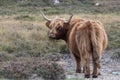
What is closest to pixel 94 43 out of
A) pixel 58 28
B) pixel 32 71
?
pixel 32 71

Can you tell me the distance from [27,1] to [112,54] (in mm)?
30324

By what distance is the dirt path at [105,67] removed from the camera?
46.1 feet

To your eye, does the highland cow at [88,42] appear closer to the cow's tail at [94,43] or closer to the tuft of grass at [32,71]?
the cow's tail at [94,43]

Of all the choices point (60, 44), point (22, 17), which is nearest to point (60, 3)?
point (22, 17)

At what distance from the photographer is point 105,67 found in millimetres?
17078

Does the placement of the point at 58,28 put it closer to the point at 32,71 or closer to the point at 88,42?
the point at 88,42

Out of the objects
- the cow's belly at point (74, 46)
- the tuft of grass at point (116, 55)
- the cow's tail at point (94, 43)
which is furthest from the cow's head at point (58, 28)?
the tuft of grass at point (116, 55)

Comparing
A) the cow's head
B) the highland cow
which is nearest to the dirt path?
the highland cow

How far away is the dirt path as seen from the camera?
14062 millimetres

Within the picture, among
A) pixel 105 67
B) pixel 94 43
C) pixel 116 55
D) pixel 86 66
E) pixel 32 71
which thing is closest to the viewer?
pixel 32 71

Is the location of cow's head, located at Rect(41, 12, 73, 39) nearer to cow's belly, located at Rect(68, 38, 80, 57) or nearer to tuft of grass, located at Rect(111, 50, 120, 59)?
cow's belly, located at Rect(68, 38, 80, 57)

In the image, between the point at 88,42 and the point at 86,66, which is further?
the point at 86,66

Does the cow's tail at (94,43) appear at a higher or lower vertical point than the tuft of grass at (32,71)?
higher

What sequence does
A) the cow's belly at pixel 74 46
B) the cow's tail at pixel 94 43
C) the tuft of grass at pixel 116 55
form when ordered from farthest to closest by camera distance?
the tuft of grass at pixel 116 55 → the cow's belly at pixel 74 46 → the cow's tail at pixel 94 43
